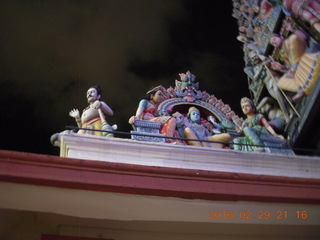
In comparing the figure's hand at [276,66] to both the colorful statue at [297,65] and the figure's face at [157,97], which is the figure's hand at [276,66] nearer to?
the colorful statue at [297,65]

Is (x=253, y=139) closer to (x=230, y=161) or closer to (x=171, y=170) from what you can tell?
(x=230, y=161)

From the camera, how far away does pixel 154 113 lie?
8.48 metres

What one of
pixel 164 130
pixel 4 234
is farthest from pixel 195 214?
pixel 164 130

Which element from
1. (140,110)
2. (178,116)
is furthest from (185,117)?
(140,110)

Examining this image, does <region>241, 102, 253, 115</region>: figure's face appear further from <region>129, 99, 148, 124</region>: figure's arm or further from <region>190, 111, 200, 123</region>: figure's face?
<region>129, 99, 148, 124</region>: figure's arm

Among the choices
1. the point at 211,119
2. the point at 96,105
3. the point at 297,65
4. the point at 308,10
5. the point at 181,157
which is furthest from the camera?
the point at 297,65

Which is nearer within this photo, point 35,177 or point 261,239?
point 35,177

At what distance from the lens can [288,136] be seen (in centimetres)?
1070

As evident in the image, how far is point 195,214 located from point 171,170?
1.70ft
